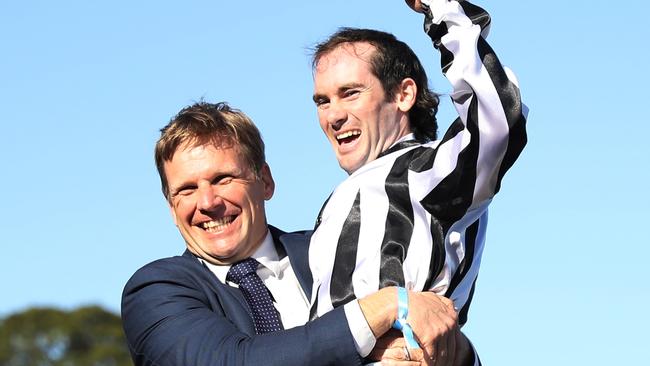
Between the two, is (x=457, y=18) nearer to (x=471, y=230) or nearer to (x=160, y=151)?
(x=471, y=230)

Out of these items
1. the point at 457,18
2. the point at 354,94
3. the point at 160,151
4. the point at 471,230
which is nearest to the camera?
the point at 457,18

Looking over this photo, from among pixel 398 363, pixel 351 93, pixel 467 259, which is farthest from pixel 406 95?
Result: pixel 398 363

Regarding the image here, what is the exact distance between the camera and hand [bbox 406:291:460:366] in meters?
4.65

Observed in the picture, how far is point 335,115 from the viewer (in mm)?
5340

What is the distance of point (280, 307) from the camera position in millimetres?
5430

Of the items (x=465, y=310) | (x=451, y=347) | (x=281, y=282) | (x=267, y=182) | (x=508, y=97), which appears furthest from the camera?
(x=267, y=182)

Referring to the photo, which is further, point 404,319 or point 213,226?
point 213,226

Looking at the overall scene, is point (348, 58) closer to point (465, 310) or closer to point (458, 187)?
point (458, 187)

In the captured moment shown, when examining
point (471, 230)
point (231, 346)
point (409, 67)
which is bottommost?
point (231, 346)

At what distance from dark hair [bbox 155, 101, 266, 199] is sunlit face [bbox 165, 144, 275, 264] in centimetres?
4

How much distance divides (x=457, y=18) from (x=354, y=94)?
843 millimetres

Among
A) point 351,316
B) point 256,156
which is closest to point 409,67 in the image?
point 256,156

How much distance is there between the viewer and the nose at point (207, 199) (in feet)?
18.0

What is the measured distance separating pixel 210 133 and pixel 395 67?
85 centimetres
